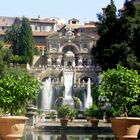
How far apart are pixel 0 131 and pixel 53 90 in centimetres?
6569

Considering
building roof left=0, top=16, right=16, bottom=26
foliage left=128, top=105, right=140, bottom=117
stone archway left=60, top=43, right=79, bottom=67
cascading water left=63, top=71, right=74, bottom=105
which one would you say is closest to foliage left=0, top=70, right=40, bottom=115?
foliage left=128, top=105, right=140, bottom=117

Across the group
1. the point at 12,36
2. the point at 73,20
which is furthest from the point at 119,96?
the point at 73,20

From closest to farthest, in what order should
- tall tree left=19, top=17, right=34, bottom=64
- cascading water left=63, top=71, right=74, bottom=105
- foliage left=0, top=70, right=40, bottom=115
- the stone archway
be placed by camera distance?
foliage left=0, top=70, right=40, bottom=115 < cascading water left=63, top=71, right=74, bottom=105 < tall tree left=19, top=17, right=34, bottom=64 < the stone archway

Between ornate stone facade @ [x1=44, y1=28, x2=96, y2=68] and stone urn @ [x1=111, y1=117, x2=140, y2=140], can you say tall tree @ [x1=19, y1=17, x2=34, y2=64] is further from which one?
stone urn @ [x1=111, y1=117, x2=140, y2=140]

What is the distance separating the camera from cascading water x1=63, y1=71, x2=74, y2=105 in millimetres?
82012

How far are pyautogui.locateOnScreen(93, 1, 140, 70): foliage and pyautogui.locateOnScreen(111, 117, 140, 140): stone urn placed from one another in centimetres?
1812

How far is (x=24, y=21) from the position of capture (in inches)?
4151

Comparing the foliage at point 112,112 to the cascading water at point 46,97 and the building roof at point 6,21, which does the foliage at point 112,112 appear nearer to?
the cascading water at point 46,97

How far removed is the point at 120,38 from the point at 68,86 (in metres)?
45.8

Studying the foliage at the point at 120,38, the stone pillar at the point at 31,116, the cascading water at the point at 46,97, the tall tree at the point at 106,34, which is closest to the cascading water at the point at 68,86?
the cascading water at the point at 46,97

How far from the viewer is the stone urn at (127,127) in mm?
20188

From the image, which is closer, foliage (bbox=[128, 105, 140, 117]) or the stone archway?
foliage (bbox=[128, 105, 140, 117])

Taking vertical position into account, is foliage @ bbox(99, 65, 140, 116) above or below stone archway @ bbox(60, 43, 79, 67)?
below

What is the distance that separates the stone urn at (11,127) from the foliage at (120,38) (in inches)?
774
